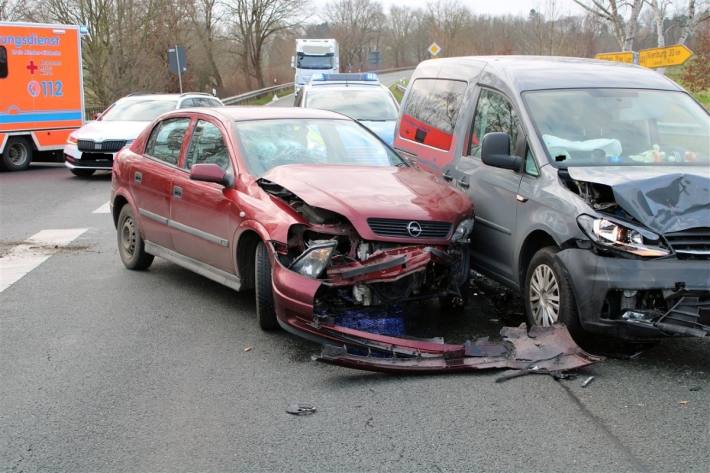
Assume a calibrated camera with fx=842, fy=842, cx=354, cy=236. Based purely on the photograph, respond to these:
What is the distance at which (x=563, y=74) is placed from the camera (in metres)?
6.94

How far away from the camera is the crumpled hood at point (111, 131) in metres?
17.3

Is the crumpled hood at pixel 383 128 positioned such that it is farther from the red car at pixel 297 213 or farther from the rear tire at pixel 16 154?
the rear tire at pixel 16 154

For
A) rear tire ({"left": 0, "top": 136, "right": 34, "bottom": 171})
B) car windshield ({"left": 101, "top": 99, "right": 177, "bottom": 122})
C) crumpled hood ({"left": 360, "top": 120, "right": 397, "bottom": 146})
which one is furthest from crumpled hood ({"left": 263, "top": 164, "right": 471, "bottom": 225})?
rear tire ({"left": 0, "top": 136, "right": 34, "bottom": 171})

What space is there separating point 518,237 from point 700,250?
1399 millimetres

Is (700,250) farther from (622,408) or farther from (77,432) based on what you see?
(77,432)

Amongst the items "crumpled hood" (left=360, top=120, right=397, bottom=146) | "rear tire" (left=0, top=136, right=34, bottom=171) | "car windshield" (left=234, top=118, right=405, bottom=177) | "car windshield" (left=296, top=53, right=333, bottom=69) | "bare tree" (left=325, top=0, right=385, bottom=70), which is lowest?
"rear tire" (left=0, top=136, right=34, bottom=171)

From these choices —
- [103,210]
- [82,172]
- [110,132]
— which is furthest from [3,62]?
[103,210]

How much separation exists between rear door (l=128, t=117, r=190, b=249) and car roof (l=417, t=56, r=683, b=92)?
2.81m

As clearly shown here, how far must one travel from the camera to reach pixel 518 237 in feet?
20.5

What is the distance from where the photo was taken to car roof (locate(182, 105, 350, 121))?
7422 millimetres

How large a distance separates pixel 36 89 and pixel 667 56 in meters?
13.8

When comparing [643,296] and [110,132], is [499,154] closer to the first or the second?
[643,296]

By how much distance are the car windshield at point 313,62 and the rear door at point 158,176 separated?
3499 cm

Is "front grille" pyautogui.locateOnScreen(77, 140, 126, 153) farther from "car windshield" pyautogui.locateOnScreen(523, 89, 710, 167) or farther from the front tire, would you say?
the front tire
